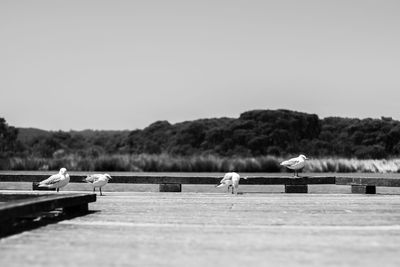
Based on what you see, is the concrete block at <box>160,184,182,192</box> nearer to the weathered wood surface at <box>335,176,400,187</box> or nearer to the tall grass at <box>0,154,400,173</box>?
the weathered wood surface at <box>335,176,400,187</box>

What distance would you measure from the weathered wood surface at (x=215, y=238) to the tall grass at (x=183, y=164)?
94.2ft

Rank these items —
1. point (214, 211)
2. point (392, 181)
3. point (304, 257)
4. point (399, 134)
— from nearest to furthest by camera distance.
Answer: point (304, 257)
point (214, 211)
point (392, 181)
point (399, 134)

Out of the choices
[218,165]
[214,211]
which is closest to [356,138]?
[218,165]

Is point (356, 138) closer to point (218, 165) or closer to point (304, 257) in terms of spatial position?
point (218, 165)

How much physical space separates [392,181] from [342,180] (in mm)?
1391

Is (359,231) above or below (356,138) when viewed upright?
below

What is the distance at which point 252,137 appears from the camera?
89.4 metres

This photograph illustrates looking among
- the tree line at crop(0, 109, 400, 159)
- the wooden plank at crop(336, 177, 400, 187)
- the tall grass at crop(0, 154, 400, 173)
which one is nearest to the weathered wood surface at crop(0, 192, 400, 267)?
the wooden plank at crop(336, 177, 400, 187)

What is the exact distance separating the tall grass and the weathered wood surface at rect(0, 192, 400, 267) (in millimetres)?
28705

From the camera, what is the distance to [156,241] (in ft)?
24.9

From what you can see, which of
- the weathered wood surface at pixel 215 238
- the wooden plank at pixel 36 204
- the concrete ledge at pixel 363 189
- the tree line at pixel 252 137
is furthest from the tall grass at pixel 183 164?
the tree line at pixel 252 137

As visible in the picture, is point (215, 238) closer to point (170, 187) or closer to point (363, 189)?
point (170, 187)

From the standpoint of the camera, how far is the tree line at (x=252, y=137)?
270 feet

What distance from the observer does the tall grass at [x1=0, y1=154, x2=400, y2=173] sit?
40625mm
